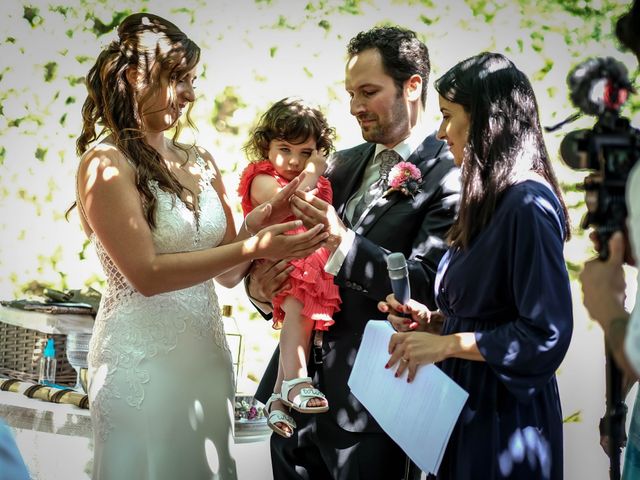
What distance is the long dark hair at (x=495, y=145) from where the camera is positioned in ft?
7.75

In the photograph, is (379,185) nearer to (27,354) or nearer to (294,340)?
(294,340)

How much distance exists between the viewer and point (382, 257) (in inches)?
115

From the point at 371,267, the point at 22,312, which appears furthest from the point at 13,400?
the point at 371,267

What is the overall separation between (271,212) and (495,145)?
95cm

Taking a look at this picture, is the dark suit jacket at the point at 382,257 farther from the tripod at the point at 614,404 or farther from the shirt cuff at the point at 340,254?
the tripod at the point at 614,404

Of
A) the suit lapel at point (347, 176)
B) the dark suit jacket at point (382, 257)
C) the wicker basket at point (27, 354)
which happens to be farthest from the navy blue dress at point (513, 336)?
the wicker basket at point (27, 354)

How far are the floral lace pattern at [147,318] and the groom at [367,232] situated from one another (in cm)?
40

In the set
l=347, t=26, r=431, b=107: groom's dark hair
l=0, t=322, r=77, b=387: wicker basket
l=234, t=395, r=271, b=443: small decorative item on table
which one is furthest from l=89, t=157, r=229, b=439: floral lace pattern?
l=0, t=322, r=77, b=387: wicker basket

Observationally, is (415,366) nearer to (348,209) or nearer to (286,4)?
(348,209)

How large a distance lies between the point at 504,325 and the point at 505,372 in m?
0.12

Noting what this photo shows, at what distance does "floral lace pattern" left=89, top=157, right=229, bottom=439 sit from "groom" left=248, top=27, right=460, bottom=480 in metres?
0.40

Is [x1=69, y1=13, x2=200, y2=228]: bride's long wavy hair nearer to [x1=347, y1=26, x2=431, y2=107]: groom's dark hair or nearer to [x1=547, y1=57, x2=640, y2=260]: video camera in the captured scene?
[x1=347, y1=26, x2=431, y2=107]: groom's dark hair

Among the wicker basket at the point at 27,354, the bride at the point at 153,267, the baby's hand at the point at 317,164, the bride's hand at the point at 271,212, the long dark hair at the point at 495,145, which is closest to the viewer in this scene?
the long dark hair at the point at 495,145

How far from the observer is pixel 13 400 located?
405 cm
